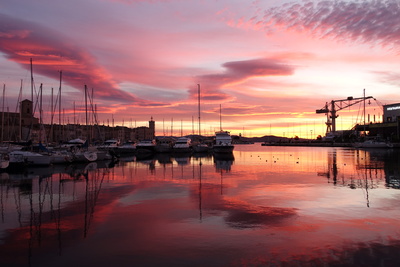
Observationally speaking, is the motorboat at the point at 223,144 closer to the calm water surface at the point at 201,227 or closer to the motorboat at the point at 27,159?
the motorboat at the point at 27,159

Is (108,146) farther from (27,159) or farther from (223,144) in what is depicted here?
(27,159)

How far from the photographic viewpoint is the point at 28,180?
2572 cm

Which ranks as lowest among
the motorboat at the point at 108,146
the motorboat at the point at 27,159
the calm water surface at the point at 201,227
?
the calm water surface at the point at 201,227

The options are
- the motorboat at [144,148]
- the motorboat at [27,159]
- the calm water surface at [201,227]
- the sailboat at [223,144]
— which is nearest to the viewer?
the calm water surface at [201,227]

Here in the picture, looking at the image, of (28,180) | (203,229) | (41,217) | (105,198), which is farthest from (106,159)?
(203,229)

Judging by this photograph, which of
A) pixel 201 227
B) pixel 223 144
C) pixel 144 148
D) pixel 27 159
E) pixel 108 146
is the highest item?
pixel 223 144

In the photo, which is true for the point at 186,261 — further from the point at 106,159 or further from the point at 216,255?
the point at 106,159

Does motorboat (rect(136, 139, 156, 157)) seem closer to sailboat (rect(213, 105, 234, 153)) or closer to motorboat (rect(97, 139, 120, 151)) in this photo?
motorboat (rect(97, 139, 120, 151))

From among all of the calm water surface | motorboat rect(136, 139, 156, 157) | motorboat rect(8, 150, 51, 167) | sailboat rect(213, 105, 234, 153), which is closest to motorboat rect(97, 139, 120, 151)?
motorboat rect(136, 139, 156, 157)

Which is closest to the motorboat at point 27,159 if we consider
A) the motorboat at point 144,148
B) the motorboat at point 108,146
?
the motorboat at point 108,146

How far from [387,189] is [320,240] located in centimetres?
1281

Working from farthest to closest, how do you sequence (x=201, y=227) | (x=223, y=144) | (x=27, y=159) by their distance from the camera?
(x=223, y=144)
(x=27, y=159)
(x=201, y=227)

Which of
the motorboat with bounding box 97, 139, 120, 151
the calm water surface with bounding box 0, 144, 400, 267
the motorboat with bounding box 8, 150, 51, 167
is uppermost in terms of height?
the motorboat with bounding box 97, 139, 120, 151

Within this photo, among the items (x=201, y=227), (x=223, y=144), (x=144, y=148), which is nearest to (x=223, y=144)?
(x=223, y=144)
